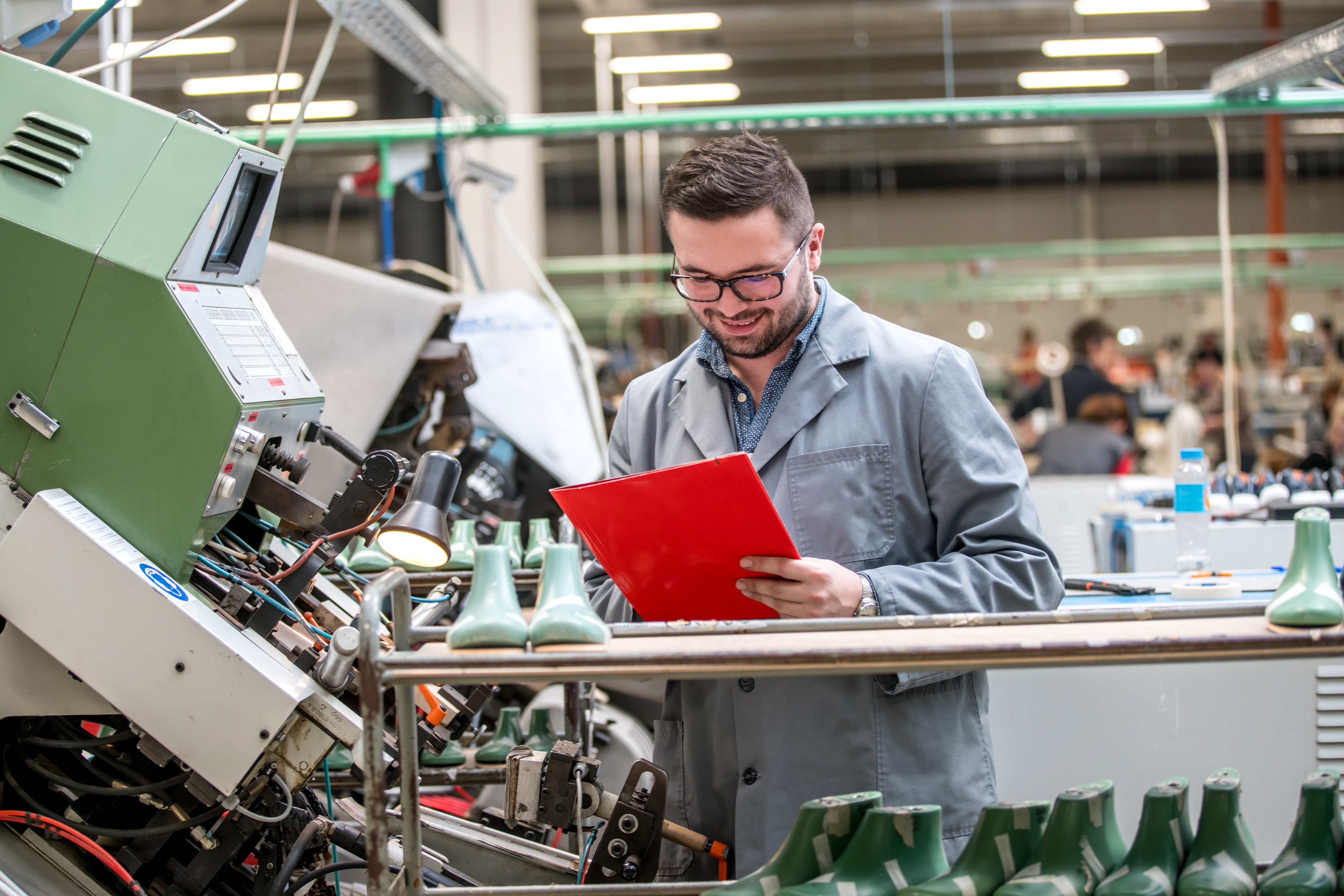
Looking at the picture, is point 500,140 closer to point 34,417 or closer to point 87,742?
point 34,417

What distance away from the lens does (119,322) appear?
1683mm

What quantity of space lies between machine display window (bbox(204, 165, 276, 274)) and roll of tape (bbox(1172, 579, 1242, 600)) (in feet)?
5.63

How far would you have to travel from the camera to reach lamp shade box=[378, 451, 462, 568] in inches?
52.4

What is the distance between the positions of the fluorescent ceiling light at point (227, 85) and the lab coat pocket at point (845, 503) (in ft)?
26.6

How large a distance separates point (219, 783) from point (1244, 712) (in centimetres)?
203

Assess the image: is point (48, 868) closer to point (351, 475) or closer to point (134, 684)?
point (134, 684)

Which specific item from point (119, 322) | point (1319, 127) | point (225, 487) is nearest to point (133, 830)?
point (225, 487)

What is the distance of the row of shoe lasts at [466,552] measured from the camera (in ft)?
7.72

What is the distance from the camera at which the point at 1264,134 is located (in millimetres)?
12492

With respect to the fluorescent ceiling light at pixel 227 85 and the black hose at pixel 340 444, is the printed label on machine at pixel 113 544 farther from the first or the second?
the fluorescent ceiling light at pixel 227 85

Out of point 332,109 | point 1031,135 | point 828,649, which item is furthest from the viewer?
point 1031,135

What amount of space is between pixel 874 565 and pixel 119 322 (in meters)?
1.20

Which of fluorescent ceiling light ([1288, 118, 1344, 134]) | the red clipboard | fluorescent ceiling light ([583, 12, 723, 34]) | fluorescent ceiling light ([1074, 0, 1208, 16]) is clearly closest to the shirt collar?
the red clipboard

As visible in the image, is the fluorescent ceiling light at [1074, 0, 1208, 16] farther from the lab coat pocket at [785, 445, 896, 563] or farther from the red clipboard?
the red clipboard
